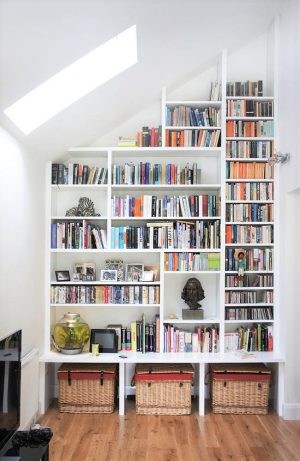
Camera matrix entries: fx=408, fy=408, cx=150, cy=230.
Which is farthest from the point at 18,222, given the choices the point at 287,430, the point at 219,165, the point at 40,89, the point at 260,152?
the point at 287,430

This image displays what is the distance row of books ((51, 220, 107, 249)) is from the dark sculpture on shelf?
0.92 metres

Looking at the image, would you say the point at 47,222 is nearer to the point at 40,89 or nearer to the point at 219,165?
the point at 40,89

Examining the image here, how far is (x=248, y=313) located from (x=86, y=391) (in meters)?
1.71

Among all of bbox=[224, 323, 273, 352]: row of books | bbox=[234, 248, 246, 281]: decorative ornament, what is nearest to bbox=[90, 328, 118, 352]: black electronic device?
bbox=[224, 323, 273, 352]: row of books

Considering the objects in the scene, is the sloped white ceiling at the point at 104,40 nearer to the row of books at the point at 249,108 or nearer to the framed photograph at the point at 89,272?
the row of books at the point at 249,108

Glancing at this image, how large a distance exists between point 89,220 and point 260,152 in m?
1.84

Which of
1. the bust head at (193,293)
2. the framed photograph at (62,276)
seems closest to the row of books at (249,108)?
the bust head at (193,293)

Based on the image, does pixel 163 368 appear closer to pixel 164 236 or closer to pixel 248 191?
pixel 164 236

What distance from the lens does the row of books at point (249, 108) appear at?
13.3 ft

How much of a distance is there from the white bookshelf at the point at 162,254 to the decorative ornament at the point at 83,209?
0.25 ft

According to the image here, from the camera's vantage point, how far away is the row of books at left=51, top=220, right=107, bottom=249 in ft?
13.1

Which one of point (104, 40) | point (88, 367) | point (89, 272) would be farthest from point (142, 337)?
point (104, 40)

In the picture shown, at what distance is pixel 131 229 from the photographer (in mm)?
4012

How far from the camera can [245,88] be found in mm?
4098
